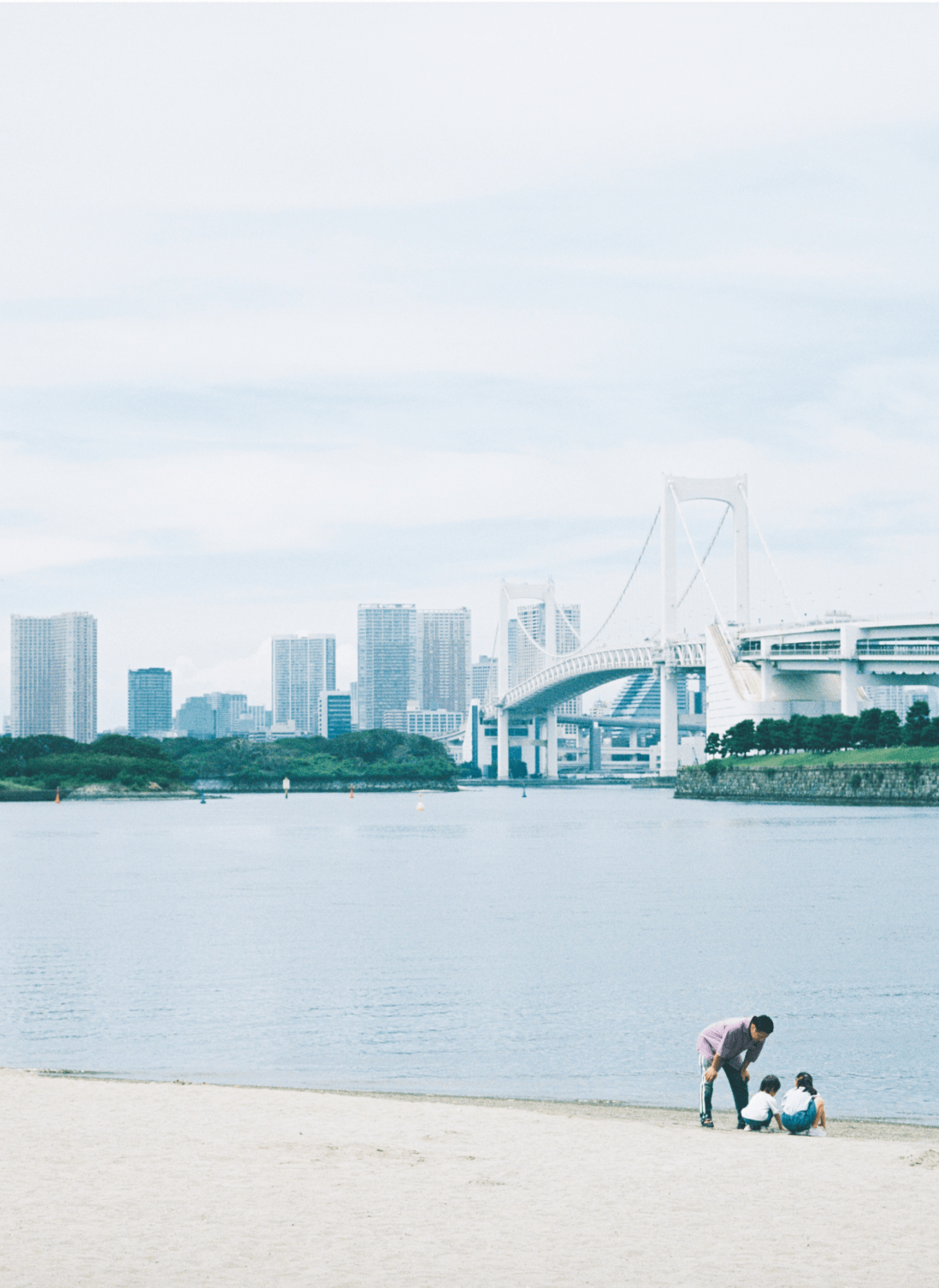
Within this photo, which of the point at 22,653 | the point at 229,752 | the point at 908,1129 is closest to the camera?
the point at 908,1129

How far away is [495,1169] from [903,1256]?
2064 millimetres

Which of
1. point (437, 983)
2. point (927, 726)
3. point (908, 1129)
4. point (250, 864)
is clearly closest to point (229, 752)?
point (927, 726)

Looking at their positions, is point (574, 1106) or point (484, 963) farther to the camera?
point (484, 963)

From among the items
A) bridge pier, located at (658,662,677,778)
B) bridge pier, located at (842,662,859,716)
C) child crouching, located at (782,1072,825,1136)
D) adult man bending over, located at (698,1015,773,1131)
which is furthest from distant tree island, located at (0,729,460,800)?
child crouching, located at (782,1072,825,1136)

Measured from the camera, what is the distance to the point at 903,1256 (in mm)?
5473

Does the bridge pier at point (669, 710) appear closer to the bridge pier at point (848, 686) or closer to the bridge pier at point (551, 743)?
the bridge pier at point (848, 686)

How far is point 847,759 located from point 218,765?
4256 cm

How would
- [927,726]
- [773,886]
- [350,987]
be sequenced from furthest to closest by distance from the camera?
[927,726], [773,886], [350,987]

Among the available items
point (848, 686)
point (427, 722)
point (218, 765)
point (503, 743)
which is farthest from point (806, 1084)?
point (427, 722)

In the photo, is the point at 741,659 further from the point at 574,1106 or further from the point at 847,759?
the point at 574,1106

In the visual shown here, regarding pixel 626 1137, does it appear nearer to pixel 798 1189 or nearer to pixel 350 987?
pixel 798 1189

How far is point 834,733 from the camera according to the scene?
171 ft

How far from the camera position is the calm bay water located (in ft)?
35.5

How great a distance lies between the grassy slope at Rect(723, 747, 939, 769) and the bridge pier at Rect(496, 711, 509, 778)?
33.4 metres
